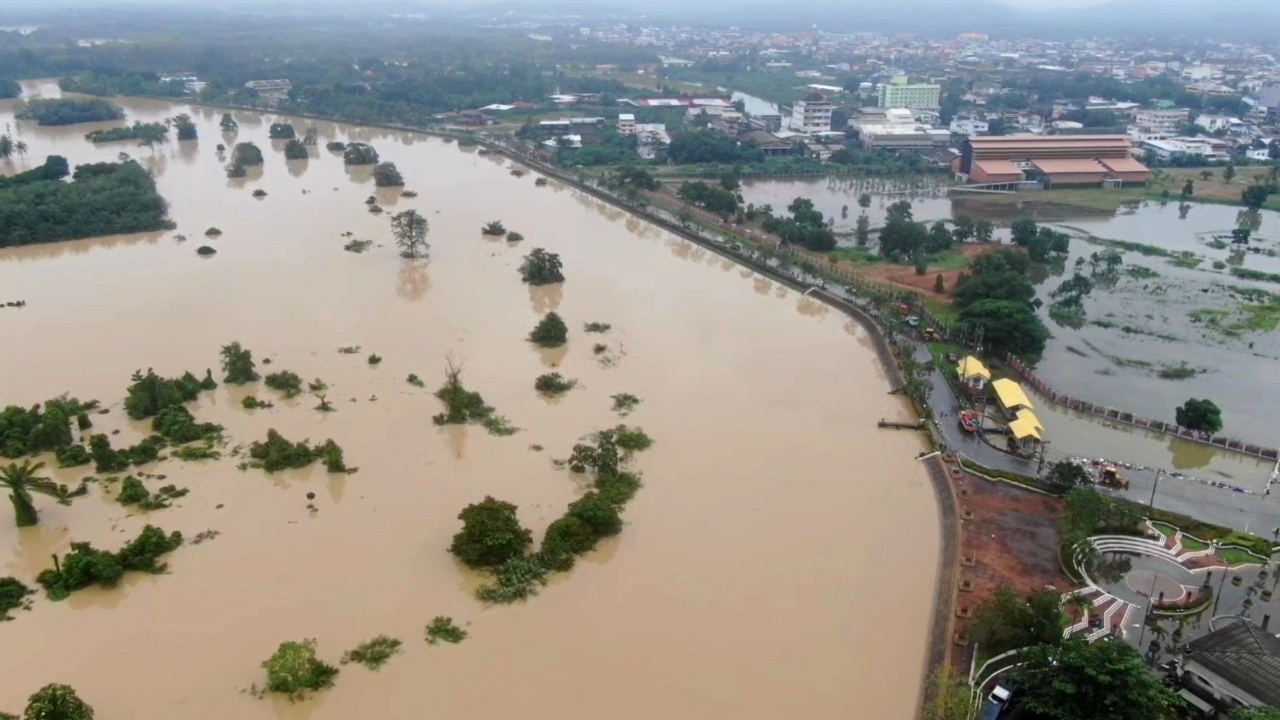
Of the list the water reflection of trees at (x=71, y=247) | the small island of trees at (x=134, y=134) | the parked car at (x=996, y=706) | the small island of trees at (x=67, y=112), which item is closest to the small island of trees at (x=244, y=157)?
the small island of trees at (x=134, y=134)

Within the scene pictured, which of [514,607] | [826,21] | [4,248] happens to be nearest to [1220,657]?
[514,607]

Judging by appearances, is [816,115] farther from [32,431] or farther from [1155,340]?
[32,431]

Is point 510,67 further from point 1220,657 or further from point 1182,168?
point 1220,657

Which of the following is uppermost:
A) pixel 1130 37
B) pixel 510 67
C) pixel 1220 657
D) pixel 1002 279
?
pixel 1130 37

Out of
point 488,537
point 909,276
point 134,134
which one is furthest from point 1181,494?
point 134,134

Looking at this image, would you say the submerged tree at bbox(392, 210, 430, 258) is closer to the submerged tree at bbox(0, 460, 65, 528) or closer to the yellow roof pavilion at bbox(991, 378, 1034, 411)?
the submerged tree at bbox(0, 460, 65, 528)

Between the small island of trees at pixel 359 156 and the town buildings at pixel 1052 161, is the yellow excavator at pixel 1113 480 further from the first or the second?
the small island of trees at pixel 359 156
